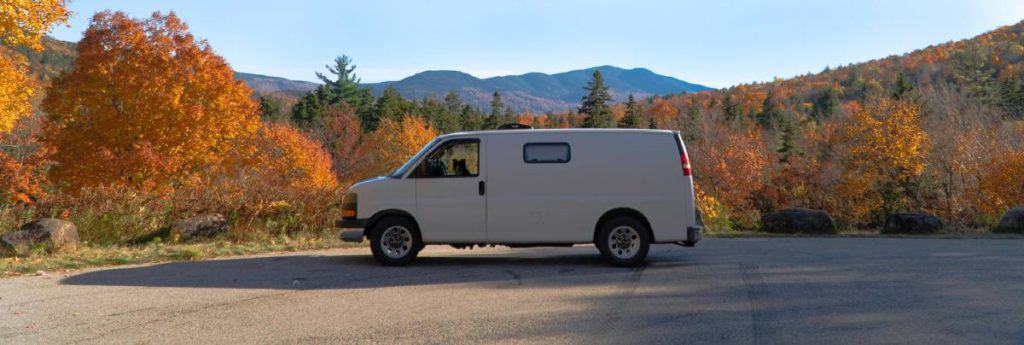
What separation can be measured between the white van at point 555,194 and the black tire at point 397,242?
3.9 inches

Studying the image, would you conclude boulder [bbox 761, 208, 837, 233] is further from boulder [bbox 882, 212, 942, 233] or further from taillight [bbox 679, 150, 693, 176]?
taillight [bbox 679, 150, 693, 176]

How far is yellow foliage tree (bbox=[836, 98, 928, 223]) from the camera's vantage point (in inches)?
1626

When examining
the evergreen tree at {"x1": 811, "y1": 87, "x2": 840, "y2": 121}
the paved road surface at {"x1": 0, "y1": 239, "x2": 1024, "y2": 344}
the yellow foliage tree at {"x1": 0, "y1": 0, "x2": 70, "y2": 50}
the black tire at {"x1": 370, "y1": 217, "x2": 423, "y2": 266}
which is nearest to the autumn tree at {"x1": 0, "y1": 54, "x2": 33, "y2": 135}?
the yellow foliage tree at {"x1": 0, "y1": 0, "x2": 70, "y2": 50}

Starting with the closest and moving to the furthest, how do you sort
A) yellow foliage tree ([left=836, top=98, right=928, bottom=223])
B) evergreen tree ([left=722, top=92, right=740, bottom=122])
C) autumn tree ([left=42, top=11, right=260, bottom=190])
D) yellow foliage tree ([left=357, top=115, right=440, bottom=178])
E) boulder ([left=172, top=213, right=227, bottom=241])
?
boulder ([left=172, top=213, right=227, bottom=241]), autumn tree ([left=42, top=11, right=260, bottom=190]), yellow foliage tree ([left=836, top=98, right=928, bottom=223]), yellow foliage tree ([left=357, top=115, right=440, bottom=178]), evergreen tree ([left=722, top=92, right=740, bottom=122])

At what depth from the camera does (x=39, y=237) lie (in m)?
10.8

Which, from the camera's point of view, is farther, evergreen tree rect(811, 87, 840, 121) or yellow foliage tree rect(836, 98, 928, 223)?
evergreen tree rect(811, 87, 840, 121)

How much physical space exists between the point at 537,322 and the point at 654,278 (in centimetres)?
292

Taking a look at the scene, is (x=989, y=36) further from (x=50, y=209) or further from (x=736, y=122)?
(x=50, y=209)

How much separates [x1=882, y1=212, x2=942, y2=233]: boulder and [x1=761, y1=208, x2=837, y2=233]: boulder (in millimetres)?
1364

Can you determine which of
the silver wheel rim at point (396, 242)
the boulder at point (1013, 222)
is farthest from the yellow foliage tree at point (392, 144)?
the silver wheel rim at point (396, 242)

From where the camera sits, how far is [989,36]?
116812 mm

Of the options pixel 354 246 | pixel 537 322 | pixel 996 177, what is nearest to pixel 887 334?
pixel 537 322

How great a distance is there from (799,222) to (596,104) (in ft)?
208

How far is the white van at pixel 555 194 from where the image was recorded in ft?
31.0
